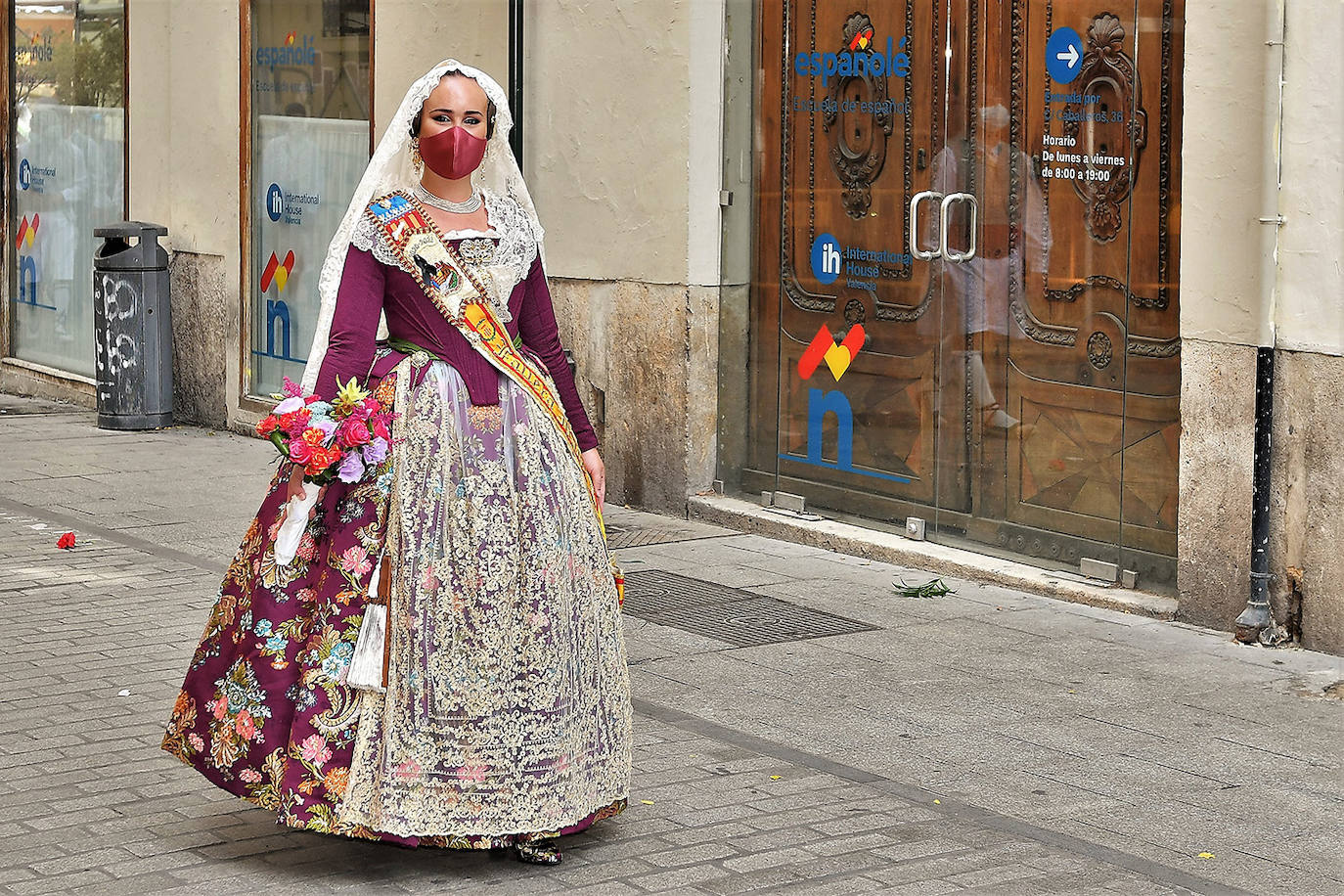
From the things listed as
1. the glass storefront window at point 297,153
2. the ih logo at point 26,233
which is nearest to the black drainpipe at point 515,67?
the glass storefront window at point 297,153

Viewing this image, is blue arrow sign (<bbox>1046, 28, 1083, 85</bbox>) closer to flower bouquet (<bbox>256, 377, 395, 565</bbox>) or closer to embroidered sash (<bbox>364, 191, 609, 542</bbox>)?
embroidered sash (<bbox>364, 191, 609, 542</bbox>)

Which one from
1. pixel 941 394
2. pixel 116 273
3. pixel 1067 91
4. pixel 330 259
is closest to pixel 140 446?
pixel 116 273

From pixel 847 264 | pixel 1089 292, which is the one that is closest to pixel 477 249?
pixel 1089 292

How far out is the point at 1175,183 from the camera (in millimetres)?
7410

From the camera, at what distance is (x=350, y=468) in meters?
4.51

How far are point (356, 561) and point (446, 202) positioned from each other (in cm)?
93

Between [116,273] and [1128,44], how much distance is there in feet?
24.9

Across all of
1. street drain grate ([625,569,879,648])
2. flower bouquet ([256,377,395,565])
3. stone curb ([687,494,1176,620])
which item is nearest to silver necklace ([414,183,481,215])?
flower bouquet ([256,377,395,565])

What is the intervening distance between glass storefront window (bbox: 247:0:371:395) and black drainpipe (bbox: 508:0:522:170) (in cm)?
178

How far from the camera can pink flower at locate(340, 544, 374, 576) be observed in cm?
456

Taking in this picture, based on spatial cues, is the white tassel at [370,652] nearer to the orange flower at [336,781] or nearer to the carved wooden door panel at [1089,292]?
the orange flower at [336,781]

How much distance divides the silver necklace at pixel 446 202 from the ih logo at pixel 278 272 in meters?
7.92

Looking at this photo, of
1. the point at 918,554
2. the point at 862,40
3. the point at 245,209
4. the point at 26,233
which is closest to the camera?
the point at 918,554

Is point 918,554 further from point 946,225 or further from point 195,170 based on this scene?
point 195,170
